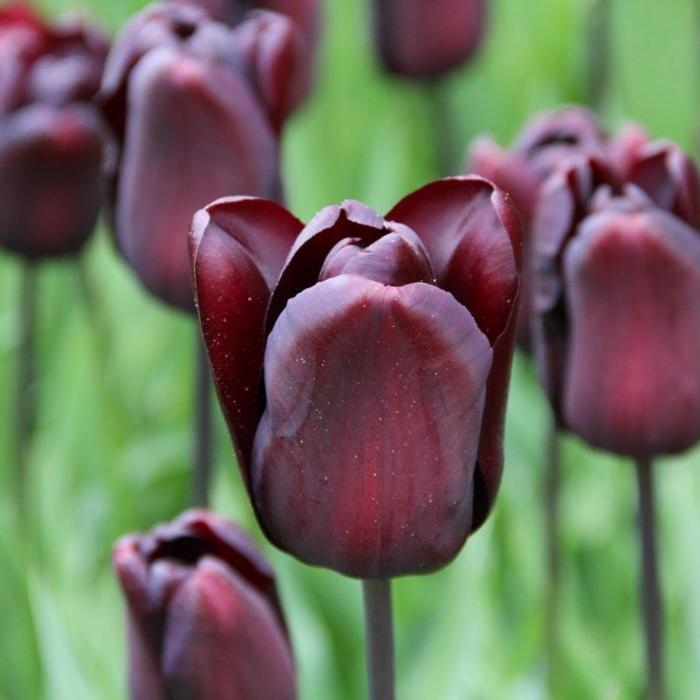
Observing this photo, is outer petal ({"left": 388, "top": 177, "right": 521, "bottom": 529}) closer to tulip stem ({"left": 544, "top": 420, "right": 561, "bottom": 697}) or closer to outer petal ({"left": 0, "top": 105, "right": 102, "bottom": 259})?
tulip stem ({"left": 544, "top": 420, "right": 561, "bottom": 697})

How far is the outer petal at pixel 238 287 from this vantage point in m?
0.60

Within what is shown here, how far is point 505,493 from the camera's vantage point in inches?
50.0

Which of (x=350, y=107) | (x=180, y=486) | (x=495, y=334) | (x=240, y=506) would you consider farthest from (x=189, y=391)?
(x=495, y=334)

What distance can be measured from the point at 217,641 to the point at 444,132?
3.38ft

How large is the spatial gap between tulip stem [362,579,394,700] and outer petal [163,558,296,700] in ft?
0.23

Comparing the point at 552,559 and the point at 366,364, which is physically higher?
the point at 366,364

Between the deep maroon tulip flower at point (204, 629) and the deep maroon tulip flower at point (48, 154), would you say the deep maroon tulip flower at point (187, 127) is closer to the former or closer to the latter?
the deep maroon tulip flower at point (48, 154)

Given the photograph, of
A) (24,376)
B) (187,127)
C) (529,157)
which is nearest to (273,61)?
(187,127)

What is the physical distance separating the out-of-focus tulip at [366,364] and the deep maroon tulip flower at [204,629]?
79 mm

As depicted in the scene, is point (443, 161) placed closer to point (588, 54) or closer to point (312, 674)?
point (588, 54)

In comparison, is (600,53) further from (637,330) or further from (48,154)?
(637,330)

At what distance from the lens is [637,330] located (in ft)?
2.68

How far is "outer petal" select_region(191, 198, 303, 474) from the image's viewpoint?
60cm

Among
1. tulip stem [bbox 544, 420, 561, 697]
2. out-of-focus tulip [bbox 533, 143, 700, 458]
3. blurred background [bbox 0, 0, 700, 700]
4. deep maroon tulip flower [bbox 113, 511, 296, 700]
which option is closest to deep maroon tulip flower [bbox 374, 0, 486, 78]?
blurred background [bbox 0, 0, 700, 700]
